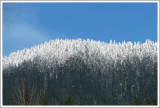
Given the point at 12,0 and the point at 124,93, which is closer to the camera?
the point at 12,0

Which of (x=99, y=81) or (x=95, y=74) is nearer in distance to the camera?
(x=99, y=81)

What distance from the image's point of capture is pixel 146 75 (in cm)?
4078

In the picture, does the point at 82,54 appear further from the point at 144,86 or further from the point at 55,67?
the point at 144,86

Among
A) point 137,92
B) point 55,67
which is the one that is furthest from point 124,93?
point 55,67

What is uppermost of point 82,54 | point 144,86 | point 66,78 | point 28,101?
point 82,54

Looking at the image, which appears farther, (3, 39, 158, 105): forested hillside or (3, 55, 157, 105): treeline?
(3, 55, 157, 105): treeline

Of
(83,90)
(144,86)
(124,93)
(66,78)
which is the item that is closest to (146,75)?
(144,86)

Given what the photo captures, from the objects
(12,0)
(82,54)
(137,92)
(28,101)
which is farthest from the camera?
(82,54)

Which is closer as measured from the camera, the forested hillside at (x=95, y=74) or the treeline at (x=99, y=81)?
the forested hillside at (x=95, y=74)

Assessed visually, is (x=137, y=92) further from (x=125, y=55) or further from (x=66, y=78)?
(x=66, y=78)

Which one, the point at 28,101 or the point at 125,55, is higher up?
the point at 125,55

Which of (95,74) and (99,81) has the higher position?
(95,74)

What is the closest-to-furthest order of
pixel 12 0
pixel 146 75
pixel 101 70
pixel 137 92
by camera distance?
pixel 12 0, pixel 146 75, pixel 137 92, pixel 101 70

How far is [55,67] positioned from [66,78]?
3819 mm
